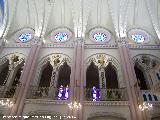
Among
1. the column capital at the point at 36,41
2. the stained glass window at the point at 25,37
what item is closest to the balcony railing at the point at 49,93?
the column capital at the point at 36,41

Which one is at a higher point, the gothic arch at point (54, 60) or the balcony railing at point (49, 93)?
the gothic arch at point (54, 60)

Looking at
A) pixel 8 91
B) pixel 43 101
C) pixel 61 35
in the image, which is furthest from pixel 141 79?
pixel 8 91

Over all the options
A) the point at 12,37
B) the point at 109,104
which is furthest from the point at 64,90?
the point at 12,37

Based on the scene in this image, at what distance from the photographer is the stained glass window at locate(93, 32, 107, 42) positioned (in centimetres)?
1794

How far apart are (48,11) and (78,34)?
3.47 meters

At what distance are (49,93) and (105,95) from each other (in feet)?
11.0

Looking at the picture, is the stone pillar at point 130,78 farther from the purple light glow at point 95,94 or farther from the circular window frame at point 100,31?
the purple light glow at point 95,94

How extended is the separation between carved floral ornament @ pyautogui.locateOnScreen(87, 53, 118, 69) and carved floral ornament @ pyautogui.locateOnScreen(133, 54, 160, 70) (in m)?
1.52

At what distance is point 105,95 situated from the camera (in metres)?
13.4

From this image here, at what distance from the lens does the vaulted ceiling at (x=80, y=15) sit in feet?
59.8

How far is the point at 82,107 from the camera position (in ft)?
40.0

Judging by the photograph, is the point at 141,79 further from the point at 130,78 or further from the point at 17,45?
the point at 17,45

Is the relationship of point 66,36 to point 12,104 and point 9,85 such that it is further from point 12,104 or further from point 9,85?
point 12,104

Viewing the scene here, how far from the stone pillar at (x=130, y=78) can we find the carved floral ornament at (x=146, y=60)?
3.49 feet
